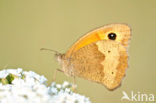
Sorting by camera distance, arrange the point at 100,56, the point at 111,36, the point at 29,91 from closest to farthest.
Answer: the point at 29,91
the point at 111,36
the point at 100,56

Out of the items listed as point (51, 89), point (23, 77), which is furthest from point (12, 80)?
point (51, 89)

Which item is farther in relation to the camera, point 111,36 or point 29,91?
point 111,36

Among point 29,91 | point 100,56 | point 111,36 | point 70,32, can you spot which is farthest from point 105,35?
point 70,32

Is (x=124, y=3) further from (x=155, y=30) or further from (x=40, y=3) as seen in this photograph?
(x=40, y=3)

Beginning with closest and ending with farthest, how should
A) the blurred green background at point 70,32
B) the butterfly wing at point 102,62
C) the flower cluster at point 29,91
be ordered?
the flower cluster at point 29,91, the butterfly wing at point 102,62, the blurred green background at point 70,32

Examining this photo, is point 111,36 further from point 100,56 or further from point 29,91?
point 29,91

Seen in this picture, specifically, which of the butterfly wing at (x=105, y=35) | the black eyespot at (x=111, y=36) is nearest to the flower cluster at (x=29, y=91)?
the butterfly wing at (x=105, y=35)

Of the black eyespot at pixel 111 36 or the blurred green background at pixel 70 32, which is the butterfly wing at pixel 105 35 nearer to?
the black eyespot at pixel 111 36
